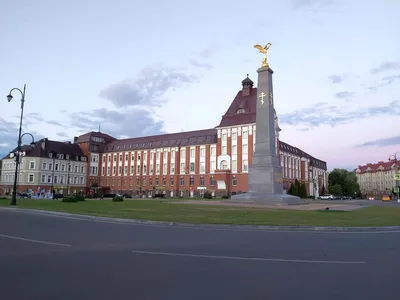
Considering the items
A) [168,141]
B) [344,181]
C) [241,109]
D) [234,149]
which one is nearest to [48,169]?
[168,141]

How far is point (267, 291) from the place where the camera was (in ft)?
18.2

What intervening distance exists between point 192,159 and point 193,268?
2966 inches

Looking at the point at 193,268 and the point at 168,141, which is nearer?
the point at 193,268

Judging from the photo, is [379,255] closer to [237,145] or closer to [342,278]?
[342,278]

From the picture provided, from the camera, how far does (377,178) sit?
17612cm

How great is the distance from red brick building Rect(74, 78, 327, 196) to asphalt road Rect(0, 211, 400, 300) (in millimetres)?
60724

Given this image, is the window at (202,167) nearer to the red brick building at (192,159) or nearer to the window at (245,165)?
the red brick building at (192,159)

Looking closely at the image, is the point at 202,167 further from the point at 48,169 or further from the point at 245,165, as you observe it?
the point at 48,169

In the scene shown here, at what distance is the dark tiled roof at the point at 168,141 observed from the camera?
81.9 metres

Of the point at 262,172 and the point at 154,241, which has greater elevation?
the point at 262,172

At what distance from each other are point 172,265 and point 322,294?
3.27 m

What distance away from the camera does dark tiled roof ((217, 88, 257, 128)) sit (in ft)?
239

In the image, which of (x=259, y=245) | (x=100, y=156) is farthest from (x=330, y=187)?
(x=259, y=245)

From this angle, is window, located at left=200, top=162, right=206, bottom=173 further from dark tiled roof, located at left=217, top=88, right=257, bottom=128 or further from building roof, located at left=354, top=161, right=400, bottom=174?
building roof, located at left=354, top=161, right=400, bottom=174
